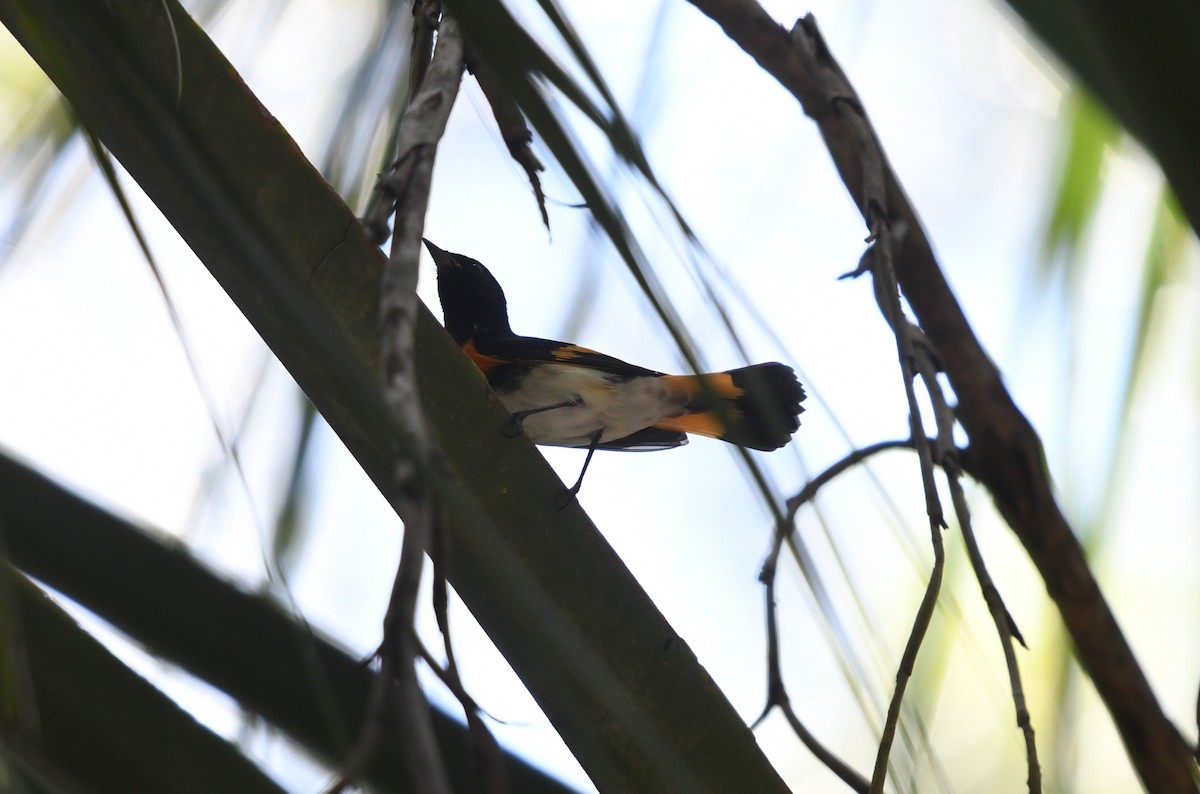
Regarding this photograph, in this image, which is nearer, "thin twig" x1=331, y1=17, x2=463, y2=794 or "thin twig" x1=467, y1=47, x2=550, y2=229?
"thin twig" x1=331, y1=17, x2=463, y2=794

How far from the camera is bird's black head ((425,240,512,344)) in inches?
123

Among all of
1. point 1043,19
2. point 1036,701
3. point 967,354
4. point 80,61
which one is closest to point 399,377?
point 1043,19

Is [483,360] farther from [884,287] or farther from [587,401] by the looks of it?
[884,287]

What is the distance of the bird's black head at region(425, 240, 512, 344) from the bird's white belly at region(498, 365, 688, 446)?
50cm

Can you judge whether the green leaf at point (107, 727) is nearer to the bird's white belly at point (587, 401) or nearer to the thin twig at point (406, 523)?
the thin twig at point (406, 523)

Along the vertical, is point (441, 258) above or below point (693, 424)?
above

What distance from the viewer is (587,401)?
2.62 meters

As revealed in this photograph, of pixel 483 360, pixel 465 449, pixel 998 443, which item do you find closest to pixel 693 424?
pixel 483 360

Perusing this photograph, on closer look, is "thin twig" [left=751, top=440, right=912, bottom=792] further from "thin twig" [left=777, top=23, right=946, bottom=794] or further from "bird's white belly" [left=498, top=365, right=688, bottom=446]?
"bird's white belly" [left=498, top=365, right=688, bottom=446]

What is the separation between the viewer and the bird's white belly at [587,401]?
2.63 m

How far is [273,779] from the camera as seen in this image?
0.71 metres

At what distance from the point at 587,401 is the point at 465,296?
69 cm

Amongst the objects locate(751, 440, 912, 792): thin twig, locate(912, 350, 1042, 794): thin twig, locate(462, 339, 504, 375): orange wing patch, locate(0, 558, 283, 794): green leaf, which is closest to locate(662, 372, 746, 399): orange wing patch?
locate(462, 339, 504, 375): orange wing patch

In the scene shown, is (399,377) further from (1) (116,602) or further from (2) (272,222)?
(1) (116,602)
